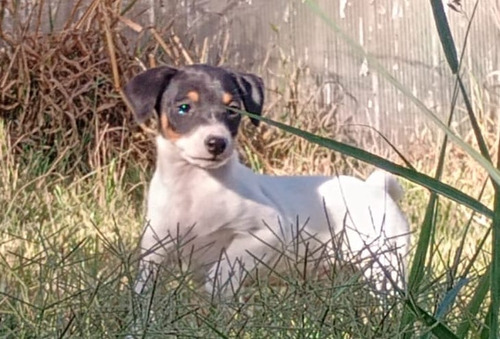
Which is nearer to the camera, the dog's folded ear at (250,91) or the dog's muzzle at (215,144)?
the dog's muzzle at (215,144)

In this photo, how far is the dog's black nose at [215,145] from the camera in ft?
11.0

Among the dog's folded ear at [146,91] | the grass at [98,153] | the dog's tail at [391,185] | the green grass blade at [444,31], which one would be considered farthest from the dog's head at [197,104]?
the green grass blade at [444,31]

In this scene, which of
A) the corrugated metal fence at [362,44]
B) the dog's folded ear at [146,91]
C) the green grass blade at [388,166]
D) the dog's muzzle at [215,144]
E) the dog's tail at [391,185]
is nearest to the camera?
the green grass blade at [388,166]

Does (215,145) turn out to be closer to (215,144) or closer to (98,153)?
(215,144)

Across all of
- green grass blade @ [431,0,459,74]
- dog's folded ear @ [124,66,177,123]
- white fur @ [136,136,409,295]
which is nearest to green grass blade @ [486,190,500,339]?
green grass blade @ [431,0,459,74]

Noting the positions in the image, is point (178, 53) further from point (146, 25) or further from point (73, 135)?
point (73, 135)

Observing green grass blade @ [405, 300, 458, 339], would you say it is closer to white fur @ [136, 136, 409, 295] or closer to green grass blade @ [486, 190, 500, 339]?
green grass blade @ [486, 190, 500, 339]

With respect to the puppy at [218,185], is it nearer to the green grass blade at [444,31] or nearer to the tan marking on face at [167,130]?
the tan marking on face at [167,130]

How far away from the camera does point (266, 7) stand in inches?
235

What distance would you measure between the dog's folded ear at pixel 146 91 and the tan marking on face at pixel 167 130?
2.4 inches

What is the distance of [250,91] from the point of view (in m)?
3.79

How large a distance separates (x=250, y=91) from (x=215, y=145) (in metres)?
0.47

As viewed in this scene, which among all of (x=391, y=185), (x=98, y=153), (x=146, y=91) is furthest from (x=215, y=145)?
(x=98, y=153)

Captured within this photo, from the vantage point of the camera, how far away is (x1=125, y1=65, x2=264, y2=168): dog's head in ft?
11.2
